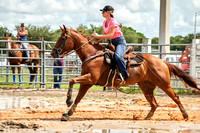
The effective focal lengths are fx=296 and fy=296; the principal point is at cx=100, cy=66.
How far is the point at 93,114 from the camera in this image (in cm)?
810

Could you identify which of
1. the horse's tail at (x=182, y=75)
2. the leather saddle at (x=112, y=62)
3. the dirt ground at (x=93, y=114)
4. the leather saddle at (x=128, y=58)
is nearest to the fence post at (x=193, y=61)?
the dirt ground at (x=93, y=114)

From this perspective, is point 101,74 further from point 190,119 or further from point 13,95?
point 13,95

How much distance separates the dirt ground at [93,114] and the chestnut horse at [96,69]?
54 centimetres

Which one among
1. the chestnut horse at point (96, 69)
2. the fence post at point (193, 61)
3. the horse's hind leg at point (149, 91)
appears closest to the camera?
the chestnut horse at point (96, 69)

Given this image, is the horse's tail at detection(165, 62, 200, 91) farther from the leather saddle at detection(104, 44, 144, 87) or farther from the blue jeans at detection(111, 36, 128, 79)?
the blue jeans at detection(111, 36, 128, 79)

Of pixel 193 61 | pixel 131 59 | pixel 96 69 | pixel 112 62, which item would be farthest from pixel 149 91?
pixel 193 61

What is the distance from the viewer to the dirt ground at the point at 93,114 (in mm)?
6156

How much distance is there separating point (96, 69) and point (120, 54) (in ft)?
2.41

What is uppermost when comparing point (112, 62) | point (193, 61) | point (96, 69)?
point (193, 61)

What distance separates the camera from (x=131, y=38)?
6694 cm

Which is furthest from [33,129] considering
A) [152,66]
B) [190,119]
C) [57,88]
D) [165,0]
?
[165,0]

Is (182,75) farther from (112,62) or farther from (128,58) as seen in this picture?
(112,62)

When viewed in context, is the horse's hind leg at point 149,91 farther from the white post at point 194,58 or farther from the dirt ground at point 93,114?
the white post at point 194,58

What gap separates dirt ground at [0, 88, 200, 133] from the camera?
20.2ft
